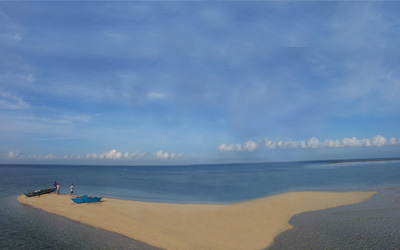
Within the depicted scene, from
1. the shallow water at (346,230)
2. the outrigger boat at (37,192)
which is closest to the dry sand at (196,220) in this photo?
the shallow water at (346,230)

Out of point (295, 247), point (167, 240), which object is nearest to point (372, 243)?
point (295, 247)

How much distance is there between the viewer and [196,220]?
25109 millimetres

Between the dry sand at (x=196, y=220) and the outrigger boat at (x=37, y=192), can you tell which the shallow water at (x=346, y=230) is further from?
the outrigger boat at (x=37, y=192)

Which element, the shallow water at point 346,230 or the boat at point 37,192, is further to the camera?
the boat at point 37,192

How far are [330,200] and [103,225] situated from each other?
33.3 m

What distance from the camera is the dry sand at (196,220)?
19594 mm

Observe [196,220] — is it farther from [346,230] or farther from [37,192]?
[37,192]

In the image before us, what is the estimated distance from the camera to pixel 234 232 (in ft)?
70.7

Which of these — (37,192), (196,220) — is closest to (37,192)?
(37,192)

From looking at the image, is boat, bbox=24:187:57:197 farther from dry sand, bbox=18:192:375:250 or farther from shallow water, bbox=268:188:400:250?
shallow water, bbox=268:188:400:250

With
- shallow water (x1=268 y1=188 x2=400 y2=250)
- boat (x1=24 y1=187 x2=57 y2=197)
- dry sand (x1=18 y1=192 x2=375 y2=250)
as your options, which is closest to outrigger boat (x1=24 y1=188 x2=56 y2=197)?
boat (x1=24 y1=187 x2=57 y2=197)

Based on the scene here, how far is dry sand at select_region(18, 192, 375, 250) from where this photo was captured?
64.3ft

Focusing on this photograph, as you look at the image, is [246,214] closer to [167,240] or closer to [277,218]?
[277,218]

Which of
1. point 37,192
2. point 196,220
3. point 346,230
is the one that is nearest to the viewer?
point 346,230
